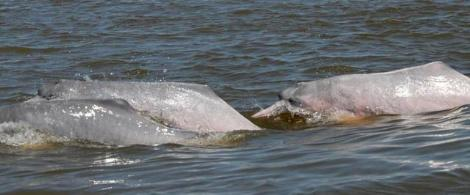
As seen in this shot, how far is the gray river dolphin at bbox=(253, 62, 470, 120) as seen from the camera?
1025cm

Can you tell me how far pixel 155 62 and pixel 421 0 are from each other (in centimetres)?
594

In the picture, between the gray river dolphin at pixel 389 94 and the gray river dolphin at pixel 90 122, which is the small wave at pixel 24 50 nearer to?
the gray river dolphin at pixel 389 94

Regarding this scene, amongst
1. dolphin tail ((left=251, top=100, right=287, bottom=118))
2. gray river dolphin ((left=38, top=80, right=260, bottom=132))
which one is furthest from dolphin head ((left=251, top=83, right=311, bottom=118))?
gray river dolphin ((left=38, top=80, right=260, bottom=132))

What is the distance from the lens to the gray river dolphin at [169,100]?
963 centimetres

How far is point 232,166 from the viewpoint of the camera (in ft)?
26.3

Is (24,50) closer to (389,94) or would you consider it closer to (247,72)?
(247,72)

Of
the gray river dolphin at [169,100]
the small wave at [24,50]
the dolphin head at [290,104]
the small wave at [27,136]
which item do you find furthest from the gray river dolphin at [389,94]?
the small wave at [24,50]

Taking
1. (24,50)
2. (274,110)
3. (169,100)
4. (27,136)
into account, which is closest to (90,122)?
(27,136)

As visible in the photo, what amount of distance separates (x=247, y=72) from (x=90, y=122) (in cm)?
487

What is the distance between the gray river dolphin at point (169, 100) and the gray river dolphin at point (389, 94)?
0.92m

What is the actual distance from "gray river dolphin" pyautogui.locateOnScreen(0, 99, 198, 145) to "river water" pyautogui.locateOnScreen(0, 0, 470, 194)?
0.14 meters

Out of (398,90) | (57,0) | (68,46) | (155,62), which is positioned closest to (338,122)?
(398,90)

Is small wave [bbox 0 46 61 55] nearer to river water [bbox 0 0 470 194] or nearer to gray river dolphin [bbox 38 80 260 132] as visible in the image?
river water [bbox 0 0 470 194]

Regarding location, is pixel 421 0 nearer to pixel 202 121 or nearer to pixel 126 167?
pixel 202 121
